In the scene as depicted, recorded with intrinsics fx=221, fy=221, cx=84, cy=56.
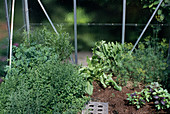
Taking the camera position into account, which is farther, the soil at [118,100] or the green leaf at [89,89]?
the green leaf at [89,89]

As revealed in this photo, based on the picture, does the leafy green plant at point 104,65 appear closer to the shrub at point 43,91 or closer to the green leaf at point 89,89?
the green leaf at point 89,89

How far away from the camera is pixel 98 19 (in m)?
5.12

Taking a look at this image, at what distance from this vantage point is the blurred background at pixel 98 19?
16.4 ft

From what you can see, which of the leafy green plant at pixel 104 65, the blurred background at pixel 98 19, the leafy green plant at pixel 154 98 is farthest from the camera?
the blurred background at pixel 98 19

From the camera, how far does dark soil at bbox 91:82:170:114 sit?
3600mm

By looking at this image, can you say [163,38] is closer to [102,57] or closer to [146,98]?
[102,57]

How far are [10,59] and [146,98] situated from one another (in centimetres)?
244

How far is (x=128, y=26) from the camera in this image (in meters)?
5.14

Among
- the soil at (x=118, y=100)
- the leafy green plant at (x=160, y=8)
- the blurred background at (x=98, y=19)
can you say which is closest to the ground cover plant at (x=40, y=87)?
the soil at (x=118, y=100)

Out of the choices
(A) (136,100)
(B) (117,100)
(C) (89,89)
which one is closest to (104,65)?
(C) (89,89)

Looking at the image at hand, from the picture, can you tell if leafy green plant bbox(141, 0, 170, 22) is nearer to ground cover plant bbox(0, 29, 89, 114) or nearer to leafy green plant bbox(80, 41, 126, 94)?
leafy green plant bbox(80, 41, 126, 94)

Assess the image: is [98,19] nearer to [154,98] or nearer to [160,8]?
[160,8]

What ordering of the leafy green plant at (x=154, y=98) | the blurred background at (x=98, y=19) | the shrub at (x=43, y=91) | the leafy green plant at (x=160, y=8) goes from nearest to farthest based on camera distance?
1. the shrub at (x=43, y=91)
2. the leafy green plant at (x=154, y=98)
3. the leafy green plant at (x=160, y=8)
4. the blurred background at (x=98, y=19)

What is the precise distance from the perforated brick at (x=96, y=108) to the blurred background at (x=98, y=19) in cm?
172
